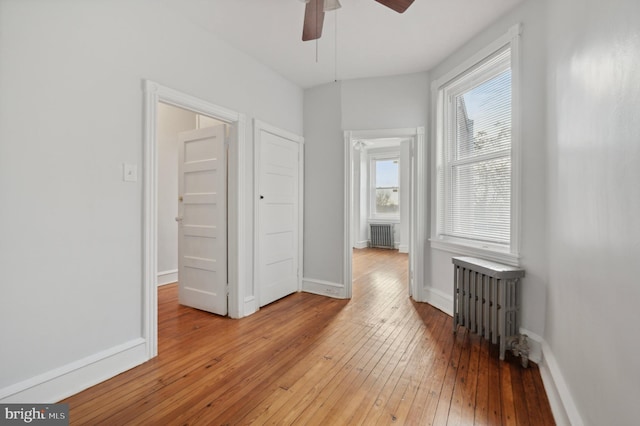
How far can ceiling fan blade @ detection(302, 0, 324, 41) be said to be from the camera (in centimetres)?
210

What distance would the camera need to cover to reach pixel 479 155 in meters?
2.91

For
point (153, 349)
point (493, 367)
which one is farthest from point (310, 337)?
point (493, 367)

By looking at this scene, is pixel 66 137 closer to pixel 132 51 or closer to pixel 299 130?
pixel 132 51

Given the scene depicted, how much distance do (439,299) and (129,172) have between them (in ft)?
10.9

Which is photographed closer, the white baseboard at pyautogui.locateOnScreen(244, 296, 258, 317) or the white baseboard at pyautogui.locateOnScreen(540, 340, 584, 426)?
the white baseboard at pyautogui.locateOnScreen(540, 340, 584, 426)

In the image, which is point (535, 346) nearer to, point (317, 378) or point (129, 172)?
point (317, 378)

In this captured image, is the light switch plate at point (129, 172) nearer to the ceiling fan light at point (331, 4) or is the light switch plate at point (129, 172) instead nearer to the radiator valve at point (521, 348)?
the ceiling fan light at point (331, 4)

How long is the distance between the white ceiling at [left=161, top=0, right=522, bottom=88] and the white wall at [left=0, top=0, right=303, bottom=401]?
53 cm

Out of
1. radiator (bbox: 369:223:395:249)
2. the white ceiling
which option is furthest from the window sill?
radiator (bbox: 369:223:395:249)

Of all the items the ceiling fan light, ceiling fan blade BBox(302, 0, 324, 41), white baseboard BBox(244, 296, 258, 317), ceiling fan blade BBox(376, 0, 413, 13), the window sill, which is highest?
the ceiling fan light

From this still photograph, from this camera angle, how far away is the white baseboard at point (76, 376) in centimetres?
161

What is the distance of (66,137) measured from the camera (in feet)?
5.85

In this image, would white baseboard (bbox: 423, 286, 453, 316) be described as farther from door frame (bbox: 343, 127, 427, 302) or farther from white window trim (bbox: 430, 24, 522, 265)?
white window trim (bbox: 430, 24, 522, 265)

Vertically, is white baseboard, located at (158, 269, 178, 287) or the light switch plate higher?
the light switch plate
